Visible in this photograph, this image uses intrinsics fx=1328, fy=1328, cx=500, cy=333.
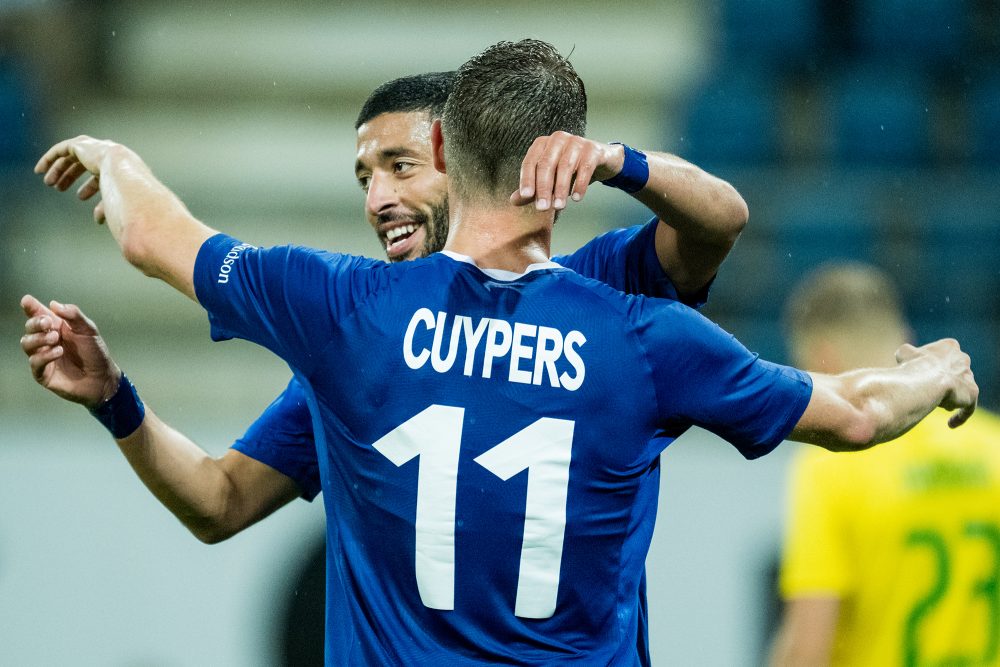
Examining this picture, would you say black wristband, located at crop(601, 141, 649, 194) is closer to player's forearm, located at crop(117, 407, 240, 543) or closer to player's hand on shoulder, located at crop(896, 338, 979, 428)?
player's hand on shoulder, located at crop(896, 338, 979, 428)

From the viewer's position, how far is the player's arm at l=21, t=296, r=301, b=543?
2857 mm

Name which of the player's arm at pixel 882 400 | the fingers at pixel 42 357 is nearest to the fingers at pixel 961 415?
the player's arm at pixel 882 400

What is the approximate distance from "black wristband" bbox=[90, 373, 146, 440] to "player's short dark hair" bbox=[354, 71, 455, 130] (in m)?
0.85

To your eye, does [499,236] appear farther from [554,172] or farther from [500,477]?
[500,477]

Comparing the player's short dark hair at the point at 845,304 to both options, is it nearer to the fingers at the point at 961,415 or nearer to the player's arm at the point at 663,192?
the fingers at the point at 961,415

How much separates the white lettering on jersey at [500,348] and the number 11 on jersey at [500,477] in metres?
0.08

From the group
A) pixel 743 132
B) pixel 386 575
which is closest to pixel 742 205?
pixel 386 575

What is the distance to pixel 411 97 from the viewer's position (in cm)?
328

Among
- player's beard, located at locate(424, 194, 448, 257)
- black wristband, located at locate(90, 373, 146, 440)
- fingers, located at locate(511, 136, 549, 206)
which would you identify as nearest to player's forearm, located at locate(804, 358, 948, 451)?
fingers, located at locate(511, 136, 549, 206)

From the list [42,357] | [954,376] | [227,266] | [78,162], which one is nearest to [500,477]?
[227,266]

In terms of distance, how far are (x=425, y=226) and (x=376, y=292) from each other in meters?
0.86

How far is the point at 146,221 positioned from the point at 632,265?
1002 mm

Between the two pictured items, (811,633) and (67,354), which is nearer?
(67,354)

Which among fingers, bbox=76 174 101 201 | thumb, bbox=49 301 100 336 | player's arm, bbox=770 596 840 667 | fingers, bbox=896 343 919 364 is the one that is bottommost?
player's arm, bbox=770 596 840 667
